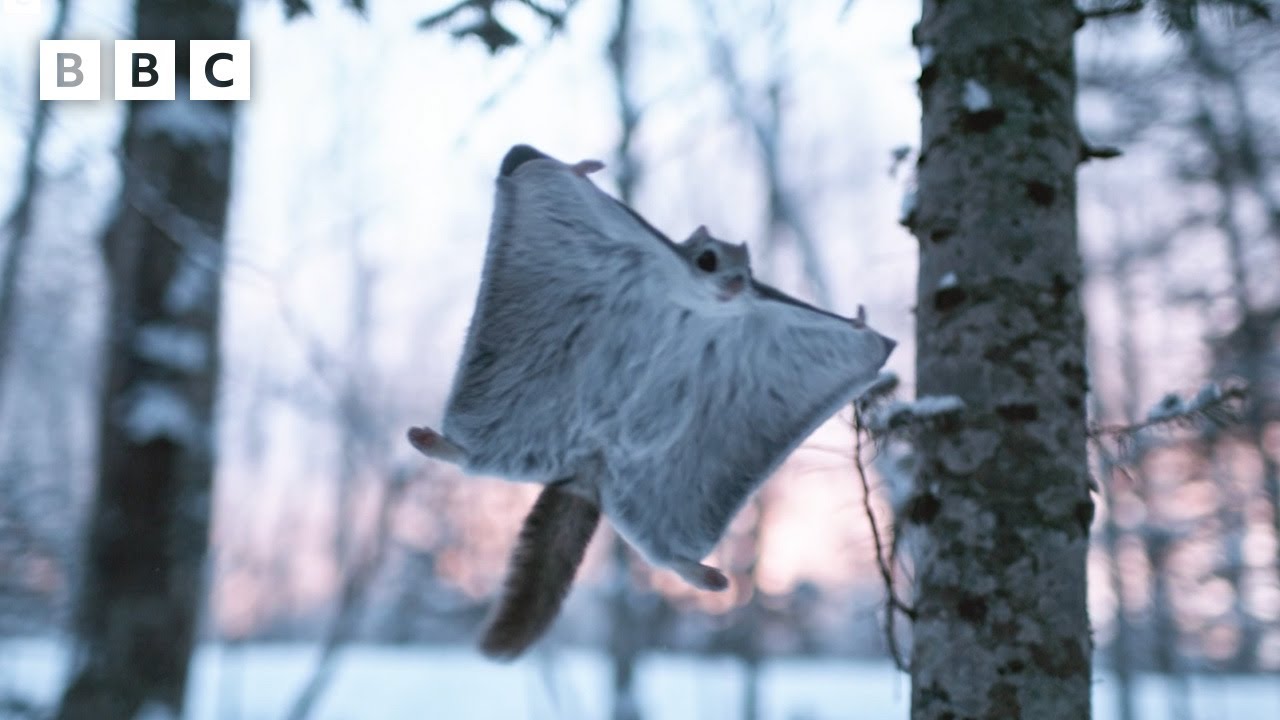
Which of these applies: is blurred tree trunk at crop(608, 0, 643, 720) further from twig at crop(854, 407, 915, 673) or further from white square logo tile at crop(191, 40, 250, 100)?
twig at crop(854, 407, 915, 673)

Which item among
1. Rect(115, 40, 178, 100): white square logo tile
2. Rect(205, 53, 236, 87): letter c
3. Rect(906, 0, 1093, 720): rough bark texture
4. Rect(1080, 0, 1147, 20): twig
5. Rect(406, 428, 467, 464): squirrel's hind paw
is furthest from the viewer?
Rect(205, 53, 236, 87): letter c

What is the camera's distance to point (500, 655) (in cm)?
130

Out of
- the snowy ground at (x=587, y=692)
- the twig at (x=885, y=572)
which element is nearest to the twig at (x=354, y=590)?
the twig at (x=885, y=572)

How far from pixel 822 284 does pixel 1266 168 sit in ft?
15.8

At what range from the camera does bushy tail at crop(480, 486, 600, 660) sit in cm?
131

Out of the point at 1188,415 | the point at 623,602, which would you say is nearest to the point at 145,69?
the point at 1188,415

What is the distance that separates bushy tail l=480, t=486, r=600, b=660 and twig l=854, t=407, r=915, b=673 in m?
0.50

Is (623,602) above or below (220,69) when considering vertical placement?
below

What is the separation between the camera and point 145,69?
370 centimetres

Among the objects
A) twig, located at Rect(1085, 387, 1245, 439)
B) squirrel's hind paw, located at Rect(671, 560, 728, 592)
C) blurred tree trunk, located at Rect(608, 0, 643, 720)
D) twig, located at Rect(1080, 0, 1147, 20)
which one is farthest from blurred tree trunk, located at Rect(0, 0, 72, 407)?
blurred tree trunk, located at Rect(608, 0, 643, 720)

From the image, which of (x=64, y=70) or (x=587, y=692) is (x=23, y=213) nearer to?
(x=64, y=70)

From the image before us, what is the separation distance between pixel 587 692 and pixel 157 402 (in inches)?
624

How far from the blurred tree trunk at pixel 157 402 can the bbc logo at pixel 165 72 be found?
39mm

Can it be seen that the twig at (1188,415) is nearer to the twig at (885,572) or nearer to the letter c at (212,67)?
the twig at (885,572)
